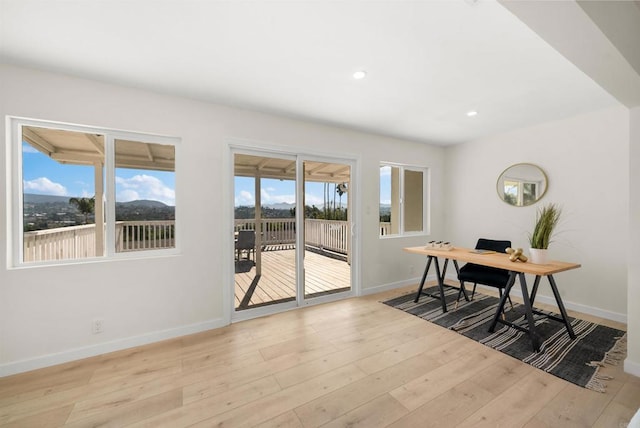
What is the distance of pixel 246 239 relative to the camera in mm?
3143

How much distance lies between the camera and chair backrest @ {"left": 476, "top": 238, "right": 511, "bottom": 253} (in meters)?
3.38

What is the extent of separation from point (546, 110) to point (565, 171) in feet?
2.89

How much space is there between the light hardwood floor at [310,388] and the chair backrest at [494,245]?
1.49 meters

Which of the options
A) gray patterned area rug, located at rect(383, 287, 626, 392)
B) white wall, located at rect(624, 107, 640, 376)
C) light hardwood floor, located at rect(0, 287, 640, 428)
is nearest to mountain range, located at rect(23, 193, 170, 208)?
light hardwood floor, located at rect(0, 287, 640, 428)

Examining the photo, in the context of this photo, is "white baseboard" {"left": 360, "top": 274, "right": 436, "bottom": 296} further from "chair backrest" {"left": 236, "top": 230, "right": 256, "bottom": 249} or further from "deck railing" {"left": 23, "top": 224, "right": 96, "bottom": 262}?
"deck railing" {"left": 23, "top": 224, "right": 96, "bottom": 262}

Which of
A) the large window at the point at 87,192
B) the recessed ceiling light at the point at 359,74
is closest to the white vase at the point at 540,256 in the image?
the recessed ceiling light at the point at 359,74

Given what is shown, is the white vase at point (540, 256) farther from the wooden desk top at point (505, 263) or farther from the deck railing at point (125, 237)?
the deck railing at point (125, 237)

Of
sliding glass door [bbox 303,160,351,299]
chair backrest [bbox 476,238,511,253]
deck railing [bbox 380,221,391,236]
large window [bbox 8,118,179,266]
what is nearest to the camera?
large window [bbox 8,118,179,266]

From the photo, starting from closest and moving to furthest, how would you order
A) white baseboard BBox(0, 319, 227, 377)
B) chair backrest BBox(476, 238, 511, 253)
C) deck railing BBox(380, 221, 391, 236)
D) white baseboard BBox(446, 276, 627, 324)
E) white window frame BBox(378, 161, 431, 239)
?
white baseboard BBox(0, 319, 227, 377), white baseboard BBox(446, 276, 627, 324), chair backrest BBox(476, 238, 511, 253), deck railing BBox(380, 221, 391, 236), white window frame BBox(378, 161, 431, 239)

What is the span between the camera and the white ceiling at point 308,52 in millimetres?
1501

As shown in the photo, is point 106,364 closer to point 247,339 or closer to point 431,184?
point 247,339

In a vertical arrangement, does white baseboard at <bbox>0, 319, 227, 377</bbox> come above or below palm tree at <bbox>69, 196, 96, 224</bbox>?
below

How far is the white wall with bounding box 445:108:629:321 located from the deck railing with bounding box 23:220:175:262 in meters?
4.55

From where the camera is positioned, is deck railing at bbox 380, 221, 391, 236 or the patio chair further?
deck railing at bbox 380, 221, 391, 236
